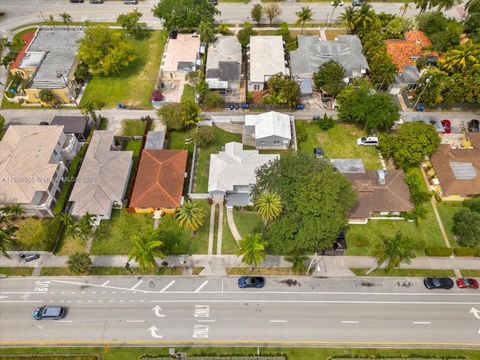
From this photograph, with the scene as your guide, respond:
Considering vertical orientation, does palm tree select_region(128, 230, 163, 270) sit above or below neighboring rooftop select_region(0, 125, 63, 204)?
below

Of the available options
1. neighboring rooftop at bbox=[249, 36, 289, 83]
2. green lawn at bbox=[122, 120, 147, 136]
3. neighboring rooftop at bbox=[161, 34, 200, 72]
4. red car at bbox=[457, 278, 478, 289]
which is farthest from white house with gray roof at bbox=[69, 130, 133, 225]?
red car at bbox=[457, 278, 478, 289]

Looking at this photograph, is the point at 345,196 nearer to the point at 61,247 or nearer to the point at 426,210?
the point at 426,210

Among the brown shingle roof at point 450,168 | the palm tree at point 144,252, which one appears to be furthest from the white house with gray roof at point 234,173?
the brown shingle roof at point 450,168

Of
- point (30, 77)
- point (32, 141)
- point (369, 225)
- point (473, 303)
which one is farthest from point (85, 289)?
point (473, 303)

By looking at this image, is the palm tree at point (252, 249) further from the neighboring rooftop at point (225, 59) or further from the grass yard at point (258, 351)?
the neighboring rooftop at point (225, 59)

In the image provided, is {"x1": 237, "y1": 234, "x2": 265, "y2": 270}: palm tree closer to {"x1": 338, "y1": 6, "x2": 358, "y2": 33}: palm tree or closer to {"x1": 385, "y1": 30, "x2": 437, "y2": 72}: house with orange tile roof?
{"x1": 385, "y1": 30, "x2": 437, "y2": 72}: house with orange tile roof
